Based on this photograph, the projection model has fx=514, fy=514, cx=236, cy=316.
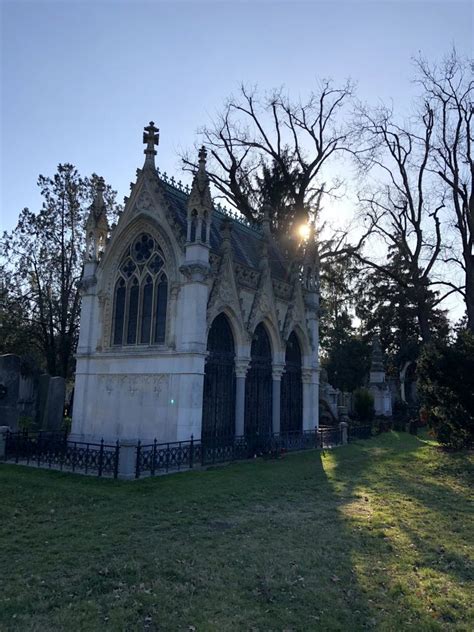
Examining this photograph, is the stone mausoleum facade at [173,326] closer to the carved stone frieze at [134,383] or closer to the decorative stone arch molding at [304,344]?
the carved stone frieze at [134,383]

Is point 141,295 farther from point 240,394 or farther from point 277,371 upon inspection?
point 277,371

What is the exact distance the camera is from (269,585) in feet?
20.5

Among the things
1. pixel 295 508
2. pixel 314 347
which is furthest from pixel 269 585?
pixel 314 347

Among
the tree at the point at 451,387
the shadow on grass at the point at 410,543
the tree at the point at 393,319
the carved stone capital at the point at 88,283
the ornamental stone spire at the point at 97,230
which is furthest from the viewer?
the tree at the point at 393,319

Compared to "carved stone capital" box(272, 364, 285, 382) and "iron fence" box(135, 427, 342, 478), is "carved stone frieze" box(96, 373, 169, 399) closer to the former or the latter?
"iron fence" box(135, 427, 342, 478)

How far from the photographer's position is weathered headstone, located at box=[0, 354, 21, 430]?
1675 cm

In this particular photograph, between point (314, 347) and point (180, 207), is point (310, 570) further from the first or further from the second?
point (314, 347)

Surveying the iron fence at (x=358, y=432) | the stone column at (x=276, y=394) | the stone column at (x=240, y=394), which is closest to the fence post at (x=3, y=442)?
the stone column at (x=240, y=394)

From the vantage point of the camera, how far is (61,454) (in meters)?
14.2

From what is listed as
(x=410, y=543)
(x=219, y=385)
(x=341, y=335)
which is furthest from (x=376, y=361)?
(x=410, y=543)

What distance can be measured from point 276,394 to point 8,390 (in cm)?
971

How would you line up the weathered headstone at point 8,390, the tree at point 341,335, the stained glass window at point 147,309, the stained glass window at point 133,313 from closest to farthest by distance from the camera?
1. the weathered headstone at point 8,390
2. the stained glass window at point 147,309
3. the stained glass window at point 133,313
4. the tree at point 341,335

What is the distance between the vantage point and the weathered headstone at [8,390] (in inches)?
659

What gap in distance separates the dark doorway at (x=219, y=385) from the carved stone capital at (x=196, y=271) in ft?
6.70
